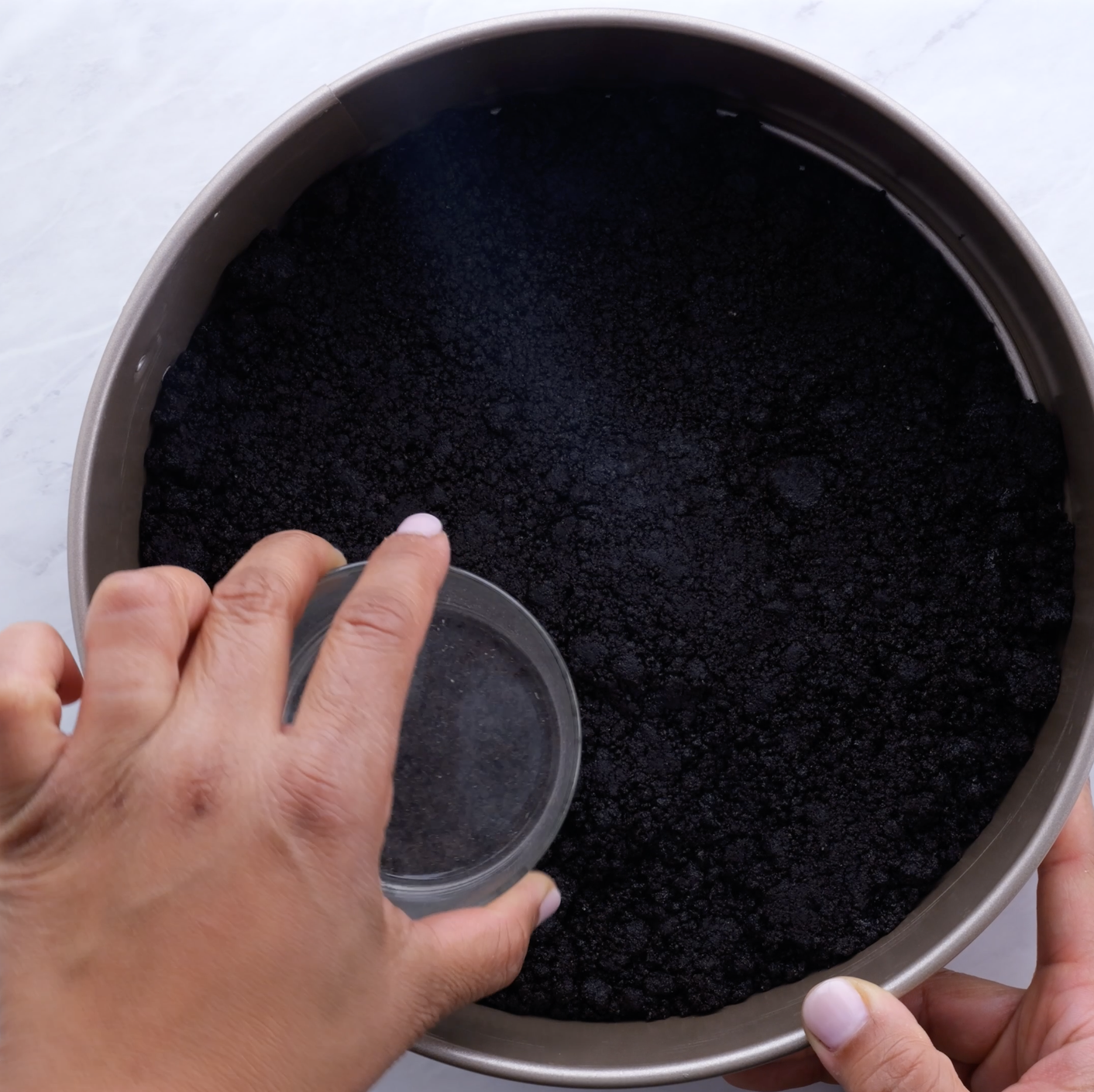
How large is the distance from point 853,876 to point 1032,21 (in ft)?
3.14

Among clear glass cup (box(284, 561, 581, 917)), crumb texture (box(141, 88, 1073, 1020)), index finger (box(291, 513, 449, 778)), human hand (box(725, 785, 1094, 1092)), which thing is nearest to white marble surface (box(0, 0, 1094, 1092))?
human hand (box(725, 785, 1094, 1092))

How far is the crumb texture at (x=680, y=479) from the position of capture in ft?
2.87

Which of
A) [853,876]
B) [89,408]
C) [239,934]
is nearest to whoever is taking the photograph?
[239,934]

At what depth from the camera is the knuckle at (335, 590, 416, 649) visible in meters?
0.64

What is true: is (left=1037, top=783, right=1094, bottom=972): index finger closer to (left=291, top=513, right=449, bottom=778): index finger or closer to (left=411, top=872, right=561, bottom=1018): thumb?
(left=411, top=872, right=561, bottom=1018): thumb

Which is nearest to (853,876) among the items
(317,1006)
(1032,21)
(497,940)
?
(497,940)

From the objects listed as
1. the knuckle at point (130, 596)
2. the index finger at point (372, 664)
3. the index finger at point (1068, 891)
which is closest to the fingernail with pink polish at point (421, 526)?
the index finger at point (372, 664)

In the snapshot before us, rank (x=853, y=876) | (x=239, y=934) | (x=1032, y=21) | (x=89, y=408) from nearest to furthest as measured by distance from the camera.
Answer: (x=239, y=934) < (x=89, y=408) < (x=853, y=876) < (x=1032, y=21)

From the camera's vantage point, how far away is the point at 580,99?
917 millimetres

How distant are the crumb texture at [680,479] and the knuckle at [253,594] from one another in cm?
22

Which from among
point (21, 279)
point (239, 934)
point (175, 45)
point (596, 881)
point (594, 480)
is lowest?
point (596, 881)

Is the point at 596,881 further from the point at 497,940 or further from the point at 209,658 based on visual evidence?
the point at 209,658

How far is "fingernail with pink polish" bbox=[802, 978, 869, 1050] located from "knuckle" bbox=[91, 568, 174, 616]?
61 centimetres

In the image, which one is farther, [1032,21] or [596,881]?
[1032,21]
